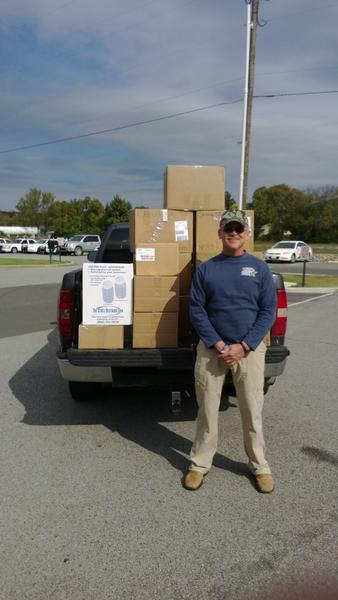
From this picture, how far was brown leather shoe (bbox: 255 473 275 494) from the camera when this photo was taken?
3.31 meters

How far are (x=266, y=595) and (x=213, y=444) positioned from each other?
3.78 feet

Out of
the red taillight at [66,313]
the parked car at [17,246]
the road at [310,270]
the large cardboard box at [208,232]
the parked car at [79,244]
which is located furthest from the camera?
the parked car at [17,246]

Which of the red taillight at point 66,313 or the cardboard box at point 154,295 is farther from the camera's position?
the red taillight at point 66,313

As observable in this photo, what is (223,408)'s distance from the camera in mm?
4965

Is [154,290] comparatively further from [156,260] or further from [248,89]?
[248,89]

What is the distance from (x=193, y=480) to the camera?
3.37 meters

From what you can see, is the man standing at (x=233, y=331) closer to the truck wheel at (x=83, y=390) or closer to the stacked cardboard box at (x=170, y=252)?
the stacked cardboard box at (x=170, y=252)

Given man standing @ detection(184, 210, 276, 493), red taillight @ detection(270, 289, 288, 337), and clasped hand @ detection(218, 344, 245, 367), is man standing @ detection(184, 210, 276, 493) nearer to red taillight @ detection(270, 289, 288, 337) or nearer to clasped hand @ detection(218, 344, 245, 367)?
clasped hand @ detection(218, 344, 245, 367)

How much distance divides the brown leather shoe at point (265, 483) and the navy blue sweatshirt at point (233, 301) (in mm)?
889

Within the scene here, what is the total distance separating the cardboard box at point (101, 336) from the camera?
3.93m

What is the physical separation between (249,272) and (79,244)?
130ft

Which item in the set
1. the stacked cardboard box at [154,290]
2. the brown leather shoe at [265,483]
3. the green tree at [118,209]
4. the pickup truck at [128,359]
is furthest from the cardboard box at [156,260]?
the green tree at [118,209]

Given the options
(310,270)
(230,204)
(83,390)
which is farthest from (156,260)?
(310,270)

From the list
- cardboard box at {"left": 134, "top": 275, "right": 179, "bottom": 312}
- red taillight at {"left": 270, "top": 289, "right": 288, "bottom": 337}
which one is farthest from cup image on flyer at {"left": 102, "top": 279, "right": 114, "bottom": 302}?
red taillight at {"left": 270, "top": 289, "right": 288, "bottom": 337}
